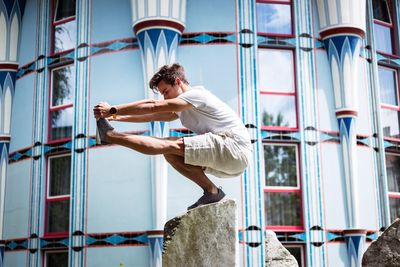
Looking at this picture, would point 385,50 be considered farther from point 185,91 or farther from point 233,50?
point 185,91

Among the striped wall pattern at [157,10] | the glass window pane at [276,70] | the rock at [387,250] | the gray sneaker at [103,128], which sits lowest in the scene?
the rock at [387,250]

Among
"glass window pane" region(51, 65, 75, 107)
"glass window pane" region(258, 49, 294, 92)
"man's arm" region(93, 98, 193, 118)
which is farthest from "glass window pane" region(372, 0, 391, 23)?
"man's arm" region(93, 98, 193, 118)

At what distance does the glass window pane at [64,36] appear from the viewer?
15.2 m

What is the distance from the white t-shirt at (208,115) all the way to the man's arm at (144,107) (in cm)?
8

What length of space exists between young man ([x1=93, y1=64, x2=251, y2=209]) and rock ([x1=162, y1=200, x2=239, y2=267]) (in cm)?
22

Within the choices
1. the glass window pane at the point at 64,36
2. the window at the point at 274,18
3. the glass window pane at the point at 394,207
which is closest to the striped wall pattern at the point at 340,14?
the window at the point at 274,18

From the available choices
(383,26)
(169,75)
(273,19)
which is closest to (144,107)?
(169,75)

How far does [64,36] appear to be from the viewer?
1536 cm

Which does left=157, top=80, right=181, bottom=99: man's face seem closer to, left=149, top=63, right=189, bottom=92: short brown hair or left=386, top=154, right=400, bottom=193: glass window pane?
left=149, top=63, right=189, bottom=92: short brown hair

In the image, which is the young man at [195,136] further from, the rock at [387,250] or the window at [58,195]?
the window at [58,195]

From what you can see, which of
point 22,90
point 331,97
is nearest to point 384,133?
point 331,97

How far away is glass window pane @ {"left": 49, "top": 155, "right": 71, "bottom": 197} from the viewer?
1460cm

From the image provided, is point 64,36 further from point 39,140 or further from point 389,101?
point 389,101

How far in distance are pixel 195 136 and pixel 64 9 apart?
11187 mm
